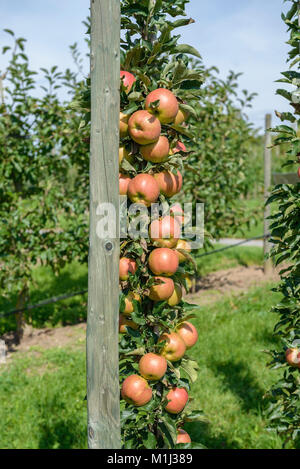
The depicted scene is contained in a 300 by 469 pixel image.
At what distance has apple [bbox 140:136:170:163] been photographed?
170 cm

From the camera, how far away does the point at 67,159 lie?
221 inches

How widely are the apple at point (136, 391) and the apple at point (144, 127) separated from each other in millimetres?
958

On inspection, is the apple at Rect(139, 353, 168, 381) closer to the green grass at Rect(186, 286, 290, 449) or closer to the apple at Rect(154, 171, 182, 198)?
the apple at Rect(154, 171, 182, 198)

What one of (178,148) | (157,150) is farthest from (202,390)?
(157,150)

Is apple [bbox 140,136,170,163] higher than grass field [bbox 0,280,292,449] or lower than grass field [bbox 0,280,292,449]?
higher

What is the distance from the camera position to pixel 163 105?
5.41ft

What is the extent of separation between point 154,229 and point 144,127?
411 mm

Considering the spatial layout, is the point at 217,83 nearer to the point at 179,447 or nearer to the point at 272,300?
the point at 272,300

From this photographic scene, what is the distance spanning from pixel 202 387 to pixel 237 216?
142 inches

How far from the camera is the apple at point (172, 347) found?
1.75 metres

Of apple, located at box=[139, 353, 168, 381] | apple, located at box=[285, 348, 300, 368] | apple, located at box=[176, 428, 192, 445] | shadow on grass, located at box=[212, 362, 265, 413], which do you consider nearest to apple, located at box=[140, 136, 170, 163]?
apple, located at box=[139, 353, 168, 381]

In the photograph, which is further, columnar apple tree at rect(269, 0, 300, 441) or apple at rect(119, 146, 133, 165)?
columnar apple tree at rect(269, 0, 300, 441)

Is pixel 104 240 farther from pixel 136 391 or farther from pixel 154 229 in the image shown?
pixel 136 391

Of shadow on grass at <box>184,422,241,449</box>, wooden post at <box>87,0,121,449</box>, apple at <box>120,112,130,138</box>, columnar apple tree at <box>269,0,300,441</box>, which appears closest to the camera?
wooden post at <box>87,0,121,449</box>
